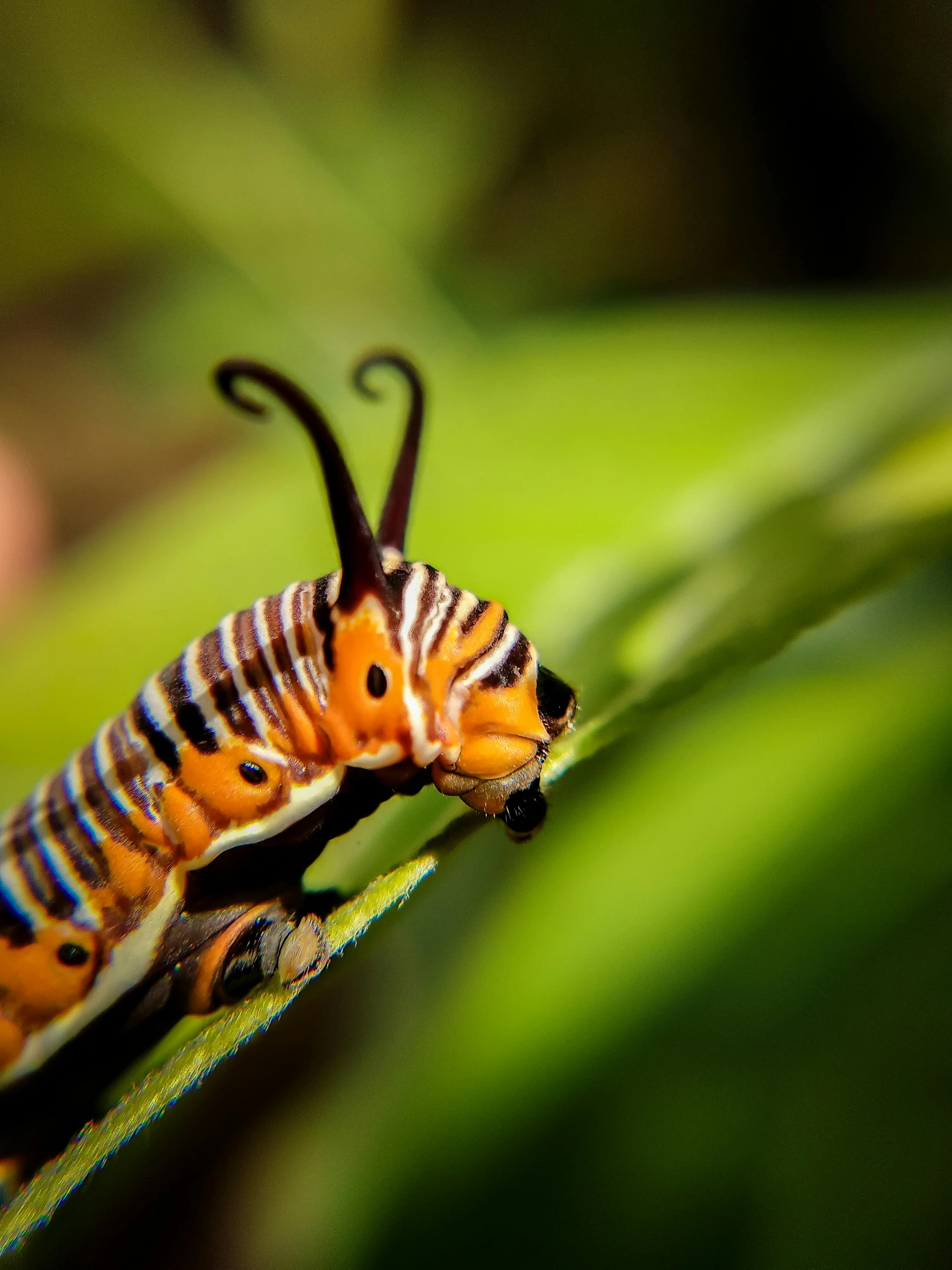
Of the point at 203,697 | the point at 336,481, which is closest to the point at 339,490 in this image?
the point at 336,481

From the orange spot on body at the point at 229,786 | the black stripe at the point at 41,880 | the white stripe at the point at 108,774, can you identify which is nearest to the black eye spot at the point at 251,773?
the orange spot on body at the point at 229,786

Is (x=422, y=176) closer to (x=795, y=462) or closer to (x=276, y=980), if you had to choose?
(x=795, y=462)

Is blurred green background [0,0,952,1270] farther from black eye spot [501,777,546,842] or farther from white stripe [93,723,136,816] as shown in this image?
white stripe [93,723,136,816]

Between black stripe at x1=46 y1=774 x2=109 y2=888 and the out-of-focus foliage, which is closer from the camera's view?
the out-of-focus foliage

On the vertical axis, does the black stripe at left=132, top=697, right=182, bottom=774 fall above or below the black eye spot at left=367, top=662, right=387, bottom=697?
above

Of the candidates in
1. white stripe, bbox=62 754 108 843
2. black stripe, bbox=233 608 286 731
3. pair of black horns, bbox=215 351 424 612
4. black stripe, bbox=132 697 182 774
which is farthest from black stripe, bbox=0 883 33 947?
pair of black horns, bbox=215 351 424 612

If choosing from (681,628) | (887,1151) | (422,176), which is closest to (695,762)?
(681,628)
